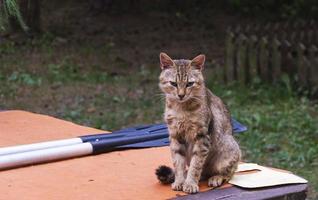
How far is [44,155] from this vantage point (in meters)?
3.77

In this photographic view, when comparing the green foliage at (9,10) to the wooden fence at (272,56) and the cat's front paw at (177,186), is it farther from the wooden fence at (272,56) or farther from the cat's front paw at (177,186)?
the wooden fence at (272,56)

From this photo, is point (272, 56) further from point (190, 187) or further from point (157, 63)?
point (190, 187)

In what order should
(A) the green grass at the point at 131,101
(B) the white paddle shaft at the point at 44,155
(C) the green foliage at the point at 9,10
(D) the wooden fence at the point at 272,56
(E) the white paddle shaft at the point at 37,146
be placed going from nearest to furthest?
(B) the white paddle shaft at the point at 44,155 → (E) the white paddle shaft at the point at 37,146 → (C) the green foliage at the point at 9,10 → (A) the green grass at the point at 131,101 → (D) the wooden fence at the point at 272,56

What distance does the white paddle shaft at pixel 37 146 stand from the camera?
3746 millimetres

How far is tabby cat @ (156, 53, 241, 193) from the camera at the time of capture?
127 inches

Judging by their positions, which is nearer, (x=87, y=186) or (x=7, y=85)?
(x=87, y=186)

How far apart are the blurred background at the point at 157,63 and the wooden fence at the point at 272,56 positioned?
0.01 metres

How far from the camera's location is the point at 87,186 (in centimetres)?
336

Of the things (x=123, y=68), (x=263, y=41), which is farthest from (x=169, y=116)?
(x=123, y=68)

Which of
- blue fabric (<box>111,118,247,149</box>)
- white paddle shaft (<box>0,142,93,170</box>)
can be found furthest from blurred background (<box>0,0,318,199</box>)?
white paddle shaft (<box>0,142,93,170</box>)

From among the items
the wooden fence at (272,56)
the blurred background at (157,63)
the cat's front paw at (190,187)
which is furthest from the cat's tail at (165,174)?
the wooden fence at (272,56)

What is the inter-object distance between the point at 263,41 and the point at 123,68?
2.26m

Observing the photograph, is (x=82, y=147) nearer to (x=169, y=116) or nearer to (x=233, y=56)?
(x=169, y=116)

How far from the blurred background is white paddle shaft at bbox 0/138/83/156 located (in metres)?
1.07
